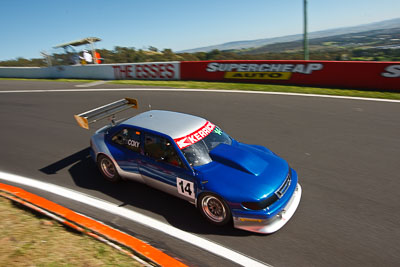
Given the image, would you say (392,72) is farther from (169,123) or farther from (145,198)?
(145,198)

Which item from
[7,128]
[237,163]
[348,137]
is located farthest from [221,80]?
[237,163]

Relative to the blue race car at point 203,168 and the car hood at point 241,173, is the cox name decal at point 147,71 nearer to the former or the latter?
the blue race car at point 203,168

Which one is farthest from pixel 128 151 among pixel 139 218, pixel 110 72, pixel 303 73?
pixel 110 72

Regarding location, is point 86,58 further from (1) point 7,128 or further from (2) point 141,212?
(2) point 141,212

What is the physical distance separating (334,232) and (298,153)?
9.51 feet

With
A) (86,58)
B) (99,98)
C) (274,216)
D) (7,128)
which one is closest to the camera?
(274,216)

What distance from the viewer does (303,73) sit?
45.4 feet

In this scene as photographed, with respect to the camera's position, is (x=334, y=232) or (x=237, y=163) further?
(x=237, y=163)

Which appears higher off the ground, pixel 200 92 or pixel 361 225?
pixel 200 92

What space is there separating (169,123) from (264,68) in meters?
10.9

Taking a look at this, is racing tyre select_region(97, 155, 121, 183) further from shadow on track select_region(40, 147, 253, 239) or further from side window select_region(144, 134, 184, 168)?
side window select_region(144, 134, 184, 168)

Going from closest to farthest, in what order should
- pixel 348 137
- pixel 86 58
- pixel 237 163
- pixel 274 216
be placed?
pixel 274 216
pixel 237 163
pixel 348 137
pixel 86 58

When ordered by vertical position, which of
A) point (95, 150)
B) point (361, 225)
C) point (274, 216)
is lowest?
point (361, 225)

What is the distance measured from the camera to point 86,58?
23078 millimetres
